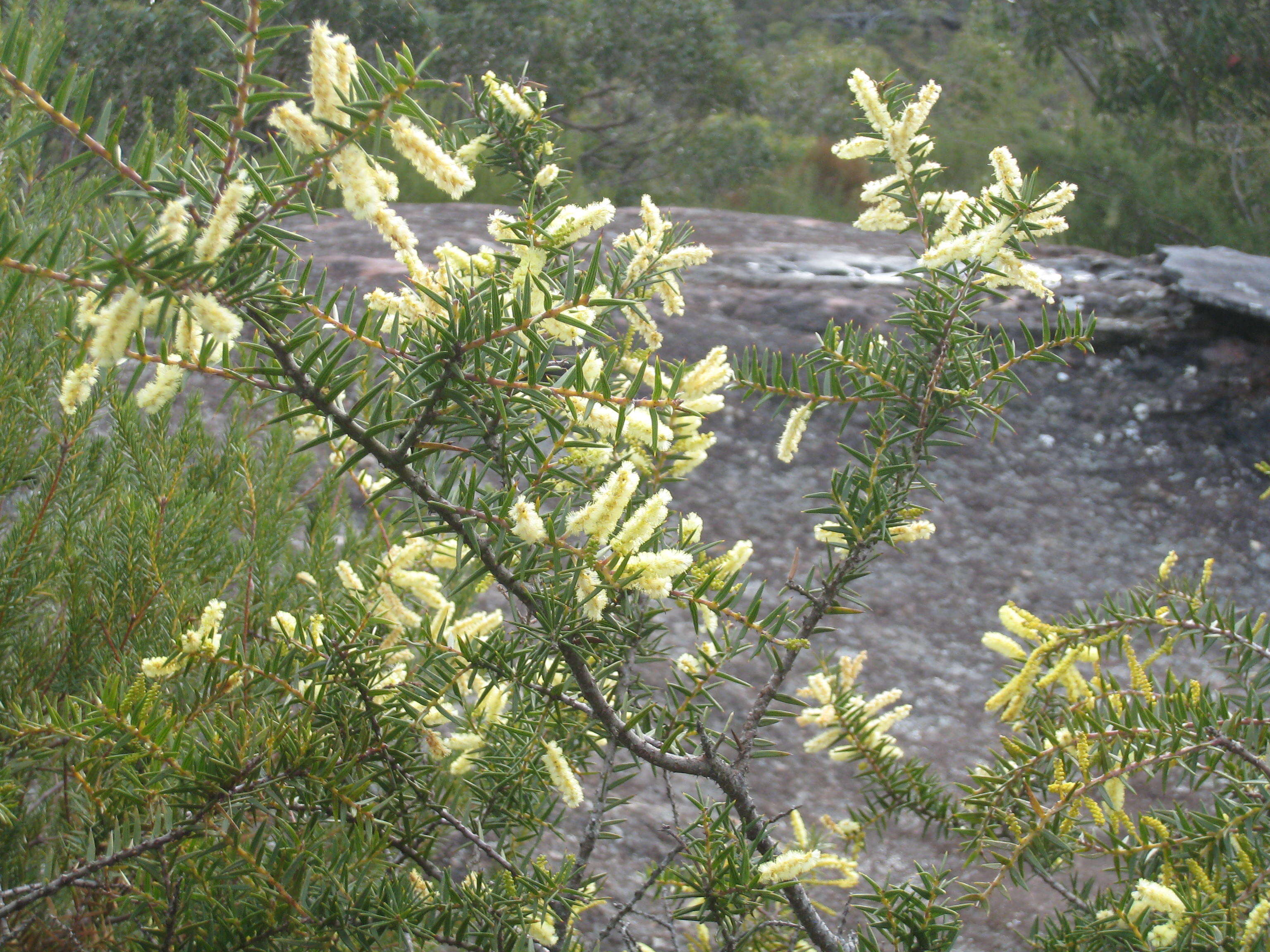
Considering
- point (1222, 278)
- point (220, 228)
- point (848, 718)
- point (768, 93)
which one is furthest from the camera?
point (768, 93)

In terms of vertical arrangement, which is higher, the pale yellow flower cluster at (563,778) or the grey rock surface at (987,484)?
the pale yellow flower cluster at (563,778)

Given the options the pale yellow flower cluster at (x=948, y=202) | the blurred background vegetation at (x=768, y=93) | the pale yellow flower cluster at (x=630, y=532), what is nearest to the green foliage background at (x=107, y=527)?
the pale yellow flower cluster at (x=630, y=532)

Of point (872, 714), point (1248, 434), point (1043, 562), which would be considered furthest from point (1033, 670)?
point (1248, 434)

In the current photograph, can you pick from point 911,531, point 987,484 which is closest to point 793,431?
point 911,531

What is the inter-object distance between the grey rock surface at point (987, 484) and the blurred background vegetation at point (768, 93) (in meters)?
2.25

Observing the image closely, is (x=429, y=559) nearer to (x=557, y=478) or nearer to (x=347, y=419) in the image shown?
(x=557, y=478)

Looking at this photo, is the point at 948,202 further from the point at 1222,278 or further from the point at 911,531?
the point at 1222,278

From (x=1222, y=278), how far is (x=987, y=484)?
1214mm

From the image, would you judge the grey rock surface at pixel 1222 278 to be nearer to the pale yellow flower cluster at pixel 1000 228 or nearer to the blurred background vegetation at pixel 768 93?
the pale yellow flower cluster at pixel 1000 228

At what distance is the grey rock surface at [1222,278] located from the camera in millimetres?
2852

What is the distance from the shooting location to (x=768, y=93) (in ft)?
31.9

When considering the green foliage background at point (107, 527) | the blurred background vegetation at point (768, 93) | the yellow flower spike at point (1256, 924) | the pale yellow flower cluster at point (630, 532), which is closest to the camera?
the pale yellow flower cluster at point (630, 532)

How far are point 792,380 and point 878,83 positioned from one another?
38 centimetres

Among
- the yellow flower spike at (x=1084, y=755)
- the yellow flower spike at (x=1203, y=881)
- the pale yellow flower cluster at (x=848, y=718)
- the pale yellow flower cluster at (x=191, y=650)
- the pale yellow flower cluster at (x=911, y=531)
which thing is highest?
the pale yellow flower cluster at (x=191, y=650)
